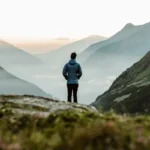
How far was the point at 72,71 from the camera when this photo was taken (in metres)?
27.0

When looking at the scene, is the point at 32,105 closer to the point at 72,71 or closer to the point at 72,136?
the point at 72,136

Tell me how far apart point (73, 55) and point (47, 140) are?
53.6ft

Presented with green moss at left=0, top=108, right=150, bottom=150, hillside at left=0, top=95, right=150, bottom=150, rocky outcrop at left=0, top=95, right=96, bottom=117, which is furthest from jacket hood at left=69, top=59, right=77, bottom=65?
green moss at left=0, top=108, right=150, bottom=150

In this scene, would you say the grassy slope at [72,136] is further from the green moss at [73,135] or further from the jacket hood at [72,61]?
the jacket hood at [72,61]

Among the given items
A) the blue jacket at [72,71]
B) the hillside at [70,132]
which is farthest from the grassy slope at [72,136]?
the blue jacket at [72,71]

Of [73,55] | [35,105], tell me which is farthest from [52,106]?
[73,55]

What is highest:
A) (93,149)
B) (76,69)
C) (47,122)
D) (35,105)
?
(76,69)

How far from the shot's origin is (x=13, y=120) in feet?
44.9

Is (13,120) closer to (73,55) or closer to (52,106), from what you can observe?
(52,106)

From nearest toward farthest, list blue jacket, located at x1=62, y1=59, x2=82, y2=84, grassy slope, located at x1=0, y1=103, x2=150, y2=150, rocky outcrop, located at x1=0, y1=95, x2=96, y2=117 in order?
1. grassy slope, located at x1=0, y1=103, x2=150, y2=150
2. rocky outcrop, located at x1=0, y1=95, x2=96, y2=117
3. blue jacket, located at x1=62, y1=59, x2=82, y2=84

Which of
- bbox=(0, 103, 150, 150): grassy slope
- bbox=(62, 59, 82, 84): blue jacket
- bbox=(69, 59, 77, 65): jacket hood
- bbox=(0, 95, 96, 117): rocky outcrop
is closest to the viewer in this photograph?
bbox=(0, 103, 150, 150): grassy slope

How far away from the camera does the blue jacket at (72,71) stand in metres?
→ 26.9

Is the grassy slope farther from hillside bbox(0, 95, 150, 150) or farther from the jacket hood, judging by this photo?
the jacket hood

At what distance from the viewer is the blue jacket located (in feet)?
88.2
